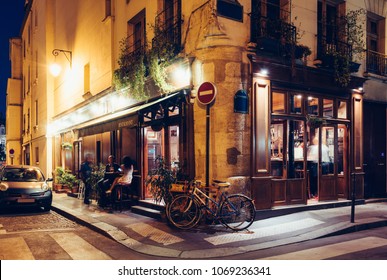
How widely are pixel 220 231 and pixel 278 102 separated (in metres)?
3.93

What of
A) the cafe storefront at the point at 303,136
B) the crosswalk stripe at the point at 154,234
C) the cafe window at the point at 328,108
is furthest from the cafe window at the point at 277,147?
the crosswalk stripe at the point at 154,234

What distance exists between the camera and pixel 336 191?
10.9 m

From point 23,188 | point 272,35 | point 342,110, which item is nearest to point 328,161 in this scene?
point 342,110

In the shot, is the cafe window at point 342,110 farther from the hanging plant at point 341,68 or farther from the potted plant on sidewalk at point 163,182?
the potted plant on sidewalk at point 163,182

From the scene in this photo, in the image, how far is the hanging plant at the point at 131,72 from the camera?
11.4 m

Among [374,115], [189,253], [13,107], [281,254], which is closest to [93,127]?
[189,253]

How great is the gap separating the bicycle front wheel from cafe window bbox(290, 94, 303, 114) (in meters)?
3.22

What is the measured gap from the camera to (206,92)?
802cm

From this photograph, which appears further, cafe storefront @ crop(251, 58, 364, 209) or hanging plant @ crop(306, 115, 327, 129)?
hanging plant @ crop(306, 115, 327, 129)

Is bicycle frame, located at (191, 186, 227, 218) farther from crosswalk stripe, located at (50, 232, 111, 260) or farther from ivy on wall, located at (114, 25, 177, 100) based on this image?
ivy on wall, located at (114, 25, 177, 100)

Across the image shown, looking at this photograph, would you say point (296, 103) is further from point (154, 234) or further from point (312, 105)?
point (154, 234)

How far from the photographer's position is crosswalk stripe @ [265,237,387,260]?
5855 mm

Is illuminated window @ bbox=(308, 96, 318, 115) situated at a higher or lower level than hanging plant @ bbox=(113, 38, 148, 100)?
lower

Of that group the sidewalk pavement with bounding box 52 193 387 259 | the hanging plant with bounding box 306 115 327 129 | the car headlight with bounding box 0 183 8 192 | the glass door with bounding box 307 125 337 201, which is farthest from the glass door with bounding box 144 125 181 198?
the car headlight with bounding box 0 183 8 192
